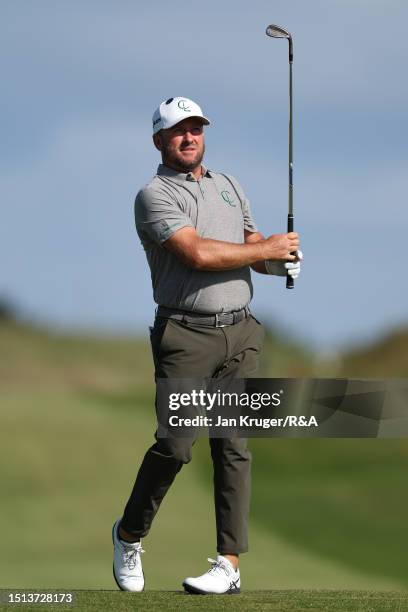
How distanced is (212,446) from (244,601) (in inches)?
40.0

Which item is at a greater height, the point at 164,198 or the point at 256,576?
the point at 164,198

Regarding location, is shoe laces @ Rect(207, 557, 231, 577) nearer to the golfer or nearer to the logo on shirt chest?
the golfer

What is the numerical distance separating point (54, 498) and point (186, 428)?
981cm

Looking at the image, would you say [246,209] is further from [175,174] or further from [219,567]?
[219,567]

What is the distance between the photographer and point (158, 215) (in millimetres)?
6227

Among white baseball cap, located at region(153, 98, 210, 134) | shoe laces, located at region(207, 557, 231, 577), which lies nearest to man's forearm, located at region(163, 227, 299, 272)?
white baseball cap, located at region(153, 98, 210, 134)

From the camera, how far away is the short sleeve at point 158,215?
617cm

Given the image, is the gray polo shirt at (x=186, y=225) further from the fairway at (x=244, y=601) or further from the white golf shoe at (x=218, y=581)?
the fairway at (x=244, y=601)

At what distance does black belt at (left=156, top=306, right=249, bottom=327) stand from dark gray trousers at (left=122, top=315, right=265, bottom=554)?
0.08 ft

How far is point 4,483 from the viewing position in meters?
16.6

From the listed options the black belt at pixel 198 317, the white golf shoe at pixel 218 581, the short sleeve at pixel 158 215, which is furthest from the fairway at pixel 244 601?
the short sleeve at pixel 158 215

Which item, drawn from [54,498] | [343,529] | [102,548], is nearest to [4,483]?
[54,498]

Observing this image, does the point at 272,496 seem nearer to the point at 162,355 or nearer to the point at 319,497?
the point at 319,497

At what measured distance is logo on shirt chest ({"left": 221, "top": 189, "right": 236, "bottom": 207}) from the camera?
21.4 ft
